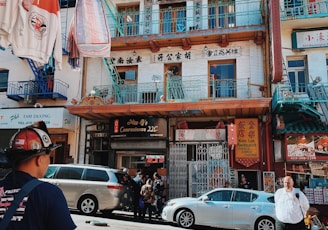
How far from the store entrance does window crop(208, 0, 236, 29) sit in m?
7.04

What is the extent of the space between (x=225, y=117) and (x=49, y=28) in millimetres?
10300

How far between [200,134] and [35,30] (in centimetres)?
1020

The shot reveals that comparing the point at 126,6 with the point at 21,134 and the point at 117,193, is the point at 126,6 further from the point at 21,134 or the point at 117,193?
the point at 21,134

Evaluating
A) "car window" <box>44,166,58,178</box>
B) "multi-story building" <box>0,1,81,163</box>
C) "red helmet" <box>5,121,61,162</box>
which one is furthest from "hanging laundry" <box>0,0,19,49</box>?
"multi-story building" <box>0,1,81,163</box>

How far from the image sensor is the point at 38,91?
17359 mm

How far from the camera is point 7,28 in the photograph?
217 inches

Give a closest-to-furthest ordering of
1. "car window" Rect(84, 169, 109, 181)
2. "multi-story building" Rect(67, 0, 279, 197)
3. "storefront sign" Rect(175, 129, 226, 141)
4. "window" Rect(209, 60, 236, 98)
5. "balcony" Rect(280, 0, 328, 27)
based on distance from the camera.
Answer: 1. "car window" Rect(84, 169, 109, 181)
2. "balcony" Rect(280, 0, 328, 27)
3. "multi-story building" Rect(67, 0, 279, 197)
4. "storefront sign" Rect(175, 129, 226, 141)
5. "window" Rect(209, 60, 236, 98)

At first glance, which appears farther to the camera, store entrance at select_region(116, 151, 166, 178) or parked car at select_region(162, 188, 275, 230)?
store entrance at select_region(116, 151, 166, 178)

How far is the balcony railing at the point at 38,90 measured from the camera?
55.9 ft

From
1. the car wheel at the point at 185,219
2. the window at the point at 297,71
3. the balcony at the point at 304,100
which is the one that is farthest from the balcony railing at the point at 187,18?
the car wheel at the point at 185,219

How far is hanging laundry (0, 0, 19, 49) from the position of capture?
5453 millimetres

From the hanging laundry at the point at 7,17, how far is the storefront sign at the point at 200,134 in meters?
10.6

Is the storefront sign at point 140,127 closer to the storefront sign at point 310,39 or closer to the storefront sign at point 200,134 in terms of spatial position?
the storefront sign at point 200,134

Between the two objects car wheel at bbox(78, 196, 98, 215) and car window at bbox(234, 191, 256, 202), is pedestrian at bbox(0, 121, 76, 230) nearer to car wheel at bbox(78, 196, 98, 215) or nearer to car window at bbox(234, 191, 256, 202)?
car window at bbox(234, 191, 256, 202)
